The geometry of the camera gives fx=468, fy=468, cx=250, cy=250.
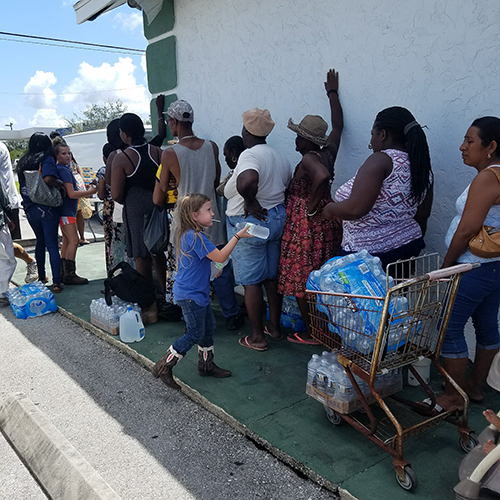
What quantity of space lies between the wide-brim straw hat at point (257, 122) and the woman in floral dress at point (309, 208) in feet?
0.79

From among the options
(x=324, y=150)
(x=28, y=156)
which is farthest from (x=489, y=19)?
(x=28, y=156)

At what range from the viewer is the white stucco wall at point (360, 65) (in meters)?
3.24

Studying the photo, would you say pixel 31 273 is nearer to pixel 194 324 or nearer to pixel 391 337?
pixel 194 324

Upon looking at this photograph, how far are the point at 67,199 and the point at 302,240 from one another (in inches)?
143

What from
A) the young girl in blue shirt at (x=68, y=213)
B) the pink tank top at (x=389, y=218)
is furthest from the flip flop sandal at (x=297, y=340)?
the young girl in blue shirt at (x=68, y=213)

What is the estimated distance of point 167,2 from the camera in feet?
19.6

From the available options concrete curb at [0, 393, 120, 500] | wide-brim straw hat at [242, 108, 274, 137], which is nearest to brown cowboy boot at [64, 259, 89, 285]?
concrete curb at [0, 393, 120, 500]

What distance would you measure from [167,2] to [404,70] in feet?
12.2

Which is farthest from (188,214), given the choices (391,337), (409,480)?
(409,480)

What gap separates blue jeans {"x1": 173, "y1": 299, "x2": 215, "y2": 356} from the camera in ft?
11.1

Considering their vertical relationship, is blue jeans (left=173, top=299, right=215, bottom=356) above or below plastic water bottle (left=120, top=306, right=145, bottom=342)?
above

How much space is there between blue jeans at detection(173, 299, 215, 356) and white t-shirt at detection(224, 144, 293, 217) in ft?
3.38

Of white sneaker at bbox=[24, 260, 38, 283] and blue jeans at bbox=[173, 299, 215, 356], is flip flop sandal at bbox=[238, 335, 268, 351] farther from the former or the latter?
white sneaker at bbox=[24, 260, 38, 283]

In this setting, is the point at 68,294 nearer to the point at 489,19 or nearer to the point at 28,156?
the point at 28,156
